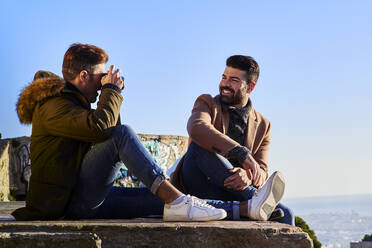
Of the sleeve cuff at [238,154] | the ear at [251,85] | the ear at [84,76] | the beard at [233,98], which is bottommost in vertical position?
the sleeve cuff at [238,154]

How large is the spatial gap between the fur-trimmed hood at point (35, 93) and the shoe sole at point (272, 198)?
170 cm

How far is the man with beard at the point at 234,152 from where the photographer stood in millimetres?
4441

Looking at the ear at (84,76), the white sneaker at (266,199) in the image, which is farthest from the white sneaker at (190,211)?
the ear at (84,76)

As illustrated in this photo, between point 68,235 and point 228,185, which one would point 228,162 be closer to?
point 228,185

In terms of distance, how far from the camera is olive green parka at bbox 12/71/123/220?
4027mm

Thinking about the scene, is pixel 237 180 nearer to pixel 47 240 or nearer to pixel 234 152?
pixel 234 152

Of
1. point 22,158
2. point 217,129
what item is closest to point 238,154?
point 217,129

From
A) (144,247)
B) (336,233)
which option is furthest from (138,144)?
(336,233)

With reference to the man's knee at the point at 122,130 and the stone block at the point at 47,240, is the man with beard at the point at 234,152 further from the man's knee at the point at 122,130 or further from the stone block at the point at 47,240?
the stone block at the point at 47,240

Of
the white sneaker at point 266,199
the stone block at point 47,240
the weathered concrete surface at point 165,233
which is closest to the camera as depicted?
the stone block at point 47,240

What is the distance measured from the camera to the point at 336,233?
188 m

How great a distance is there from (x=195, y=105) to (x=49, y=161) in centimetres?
169

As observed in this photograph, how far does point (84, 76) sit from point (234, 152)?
4.52 feet

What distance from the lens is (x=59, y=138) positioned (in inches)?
162
